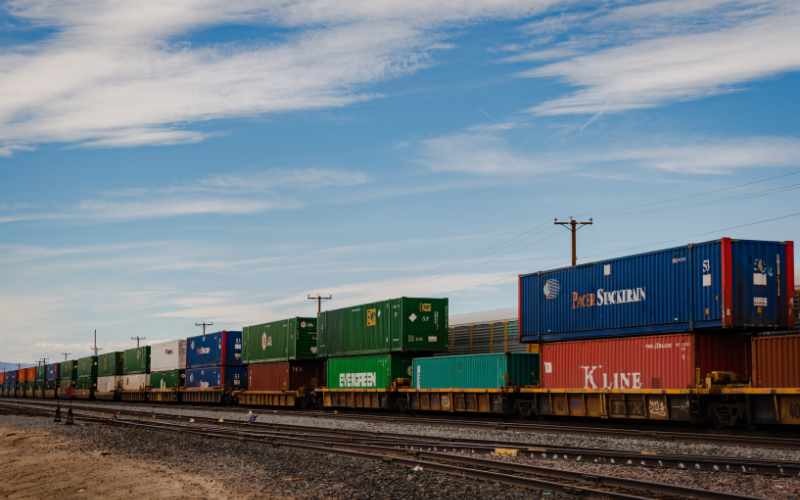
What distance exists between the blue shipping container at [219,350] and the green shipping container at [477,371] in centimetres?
2119

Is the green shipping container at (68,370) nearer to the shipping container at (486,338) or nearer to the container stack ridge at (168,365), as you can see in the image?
the container stack ridge at (168,365)

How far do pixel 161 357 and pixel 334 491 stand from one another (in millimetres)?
53022

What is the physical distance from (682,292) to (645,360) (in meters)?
2.46

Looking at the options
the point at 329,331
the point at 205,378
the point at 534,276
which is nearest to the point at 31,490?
the point at 534,276

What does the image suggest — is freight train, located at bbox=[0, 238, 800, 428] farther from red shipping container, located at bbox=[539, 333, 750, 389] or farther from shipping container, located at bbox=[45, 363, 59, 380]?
shipping container, located at bbox=[45, 363, 59, 380]

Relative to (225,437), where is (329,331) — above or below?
above

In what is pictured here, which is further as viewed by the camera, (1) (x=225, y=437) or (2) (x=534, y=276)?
(2) (x=534, y=276)

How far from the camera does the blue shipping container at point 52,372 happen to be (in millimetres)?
83500

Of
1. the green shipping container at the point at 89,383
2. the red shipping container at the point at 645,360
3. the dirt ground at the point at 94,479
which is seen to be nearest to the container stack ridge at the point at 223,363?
the green shipping container at the point at 89,383

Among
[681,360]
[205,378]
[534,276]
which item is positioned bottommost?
[205,378]

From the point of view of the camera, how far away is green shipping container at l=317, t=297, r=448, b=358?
33125mm

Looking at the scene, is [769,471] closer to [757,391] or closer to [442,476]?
[442,476]

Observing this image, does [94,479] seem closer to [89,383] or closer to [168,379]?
[168,379]

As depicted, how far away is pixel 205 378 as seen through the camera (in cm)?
5212
